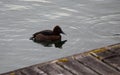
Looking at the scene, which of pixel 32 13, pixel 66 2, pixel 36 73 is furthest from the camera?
pixel 66 2

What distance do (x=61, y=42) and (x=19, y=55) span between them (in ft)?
7.93

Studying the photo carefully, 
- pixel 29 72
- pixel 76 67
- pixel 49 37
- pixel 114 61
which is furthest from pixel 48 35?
pixel 29 72

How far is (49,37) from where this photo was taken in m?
12.6

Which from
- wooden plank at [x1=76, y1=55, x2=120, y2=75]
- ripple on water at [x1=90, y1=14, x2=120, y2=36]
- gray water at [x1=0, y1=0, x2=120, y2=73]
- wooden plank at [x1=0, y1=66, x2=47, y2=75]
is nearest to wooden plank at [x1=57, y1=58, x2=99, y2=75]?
wooden plank at [x1=76, y1=55, x2=120, y2=75]

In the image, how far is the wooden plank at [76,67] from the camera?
582cm

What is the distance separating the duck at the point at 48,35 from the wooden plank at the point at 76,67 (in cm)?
585

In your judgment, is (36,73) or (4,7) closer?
(36,73)

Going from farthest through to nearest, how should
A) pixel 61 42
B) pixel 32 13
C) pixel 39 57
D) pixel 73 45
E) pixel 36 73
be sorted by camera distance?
pixel 32 13
pixel 61 42
pixel 73 45
pixel 39 57
pixel 36 73

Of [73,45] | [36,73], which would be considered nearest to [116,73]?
[36,73]

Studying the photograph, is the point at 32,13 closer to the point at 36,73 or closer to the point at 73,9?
the point at 73,9

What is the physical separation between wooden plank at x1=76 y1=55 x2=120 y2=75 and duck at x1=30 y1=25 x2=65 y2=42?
5.81 m

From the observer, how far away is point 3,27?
12898 millimetres

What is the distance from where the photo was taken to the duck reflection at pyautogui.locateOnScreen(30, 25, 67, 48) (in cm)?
1202

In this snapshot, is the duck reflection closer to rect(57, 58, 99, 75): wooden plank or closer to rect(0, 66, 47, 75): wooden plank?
rect(57, 58, 99, 75): wooden plank
